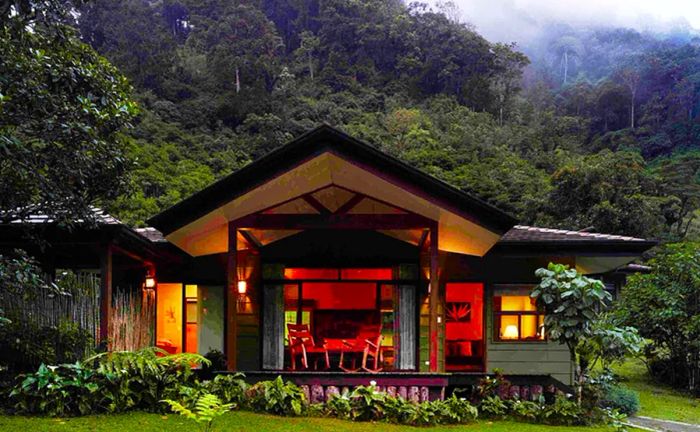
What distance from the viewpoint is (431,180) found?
971cm

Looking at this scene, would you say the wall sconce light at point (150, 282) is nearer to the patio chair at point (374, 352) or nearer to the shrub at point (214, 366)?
the shrub at point (214, 366)

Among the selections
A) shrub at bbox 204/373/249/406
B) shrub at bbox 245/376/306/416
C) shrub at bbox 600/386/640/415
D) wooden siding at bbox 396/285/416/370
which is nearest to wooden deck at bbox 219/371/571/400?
shrub at bbox 245/376/306/416

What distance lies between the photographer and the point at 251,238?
12039 millimetres

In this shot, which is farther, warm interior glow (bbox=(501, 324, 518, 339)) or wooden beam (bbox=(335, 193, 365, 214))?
warm interior glow (bbox=(501, 324, 518, 339))

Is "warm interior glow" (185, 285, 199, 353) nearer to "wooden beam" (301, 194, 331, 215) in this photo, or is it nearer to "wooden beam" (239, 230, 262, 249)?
"wooden beam" (239, 230, 262, 249)

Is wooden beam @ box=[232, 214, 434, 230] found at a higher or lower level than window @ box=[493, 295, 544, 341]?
higher

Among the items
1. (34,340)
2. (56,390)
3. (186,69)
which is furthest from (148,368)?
(186,69)

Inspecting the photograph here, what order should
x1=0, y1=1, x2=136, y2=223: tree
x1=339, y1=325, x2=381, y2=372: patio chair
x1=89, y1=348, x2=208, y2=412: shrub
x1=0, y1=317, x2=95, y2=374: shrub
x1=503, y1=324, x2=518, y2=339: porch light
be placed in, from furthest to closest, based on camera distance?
x1=503, y1=324, x2=518, y2=339: porch light < x1=339, y1=325, x2=381, y2=372: patio chair < x1=0, y1=317, x2=95, y2=374: shrub < x1=89, y1=348, x2=208, y2=412: shrub < x1=0, y1=1, x2=136, y2=223: tree

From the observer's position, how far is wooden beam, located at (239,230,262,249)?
450 inches

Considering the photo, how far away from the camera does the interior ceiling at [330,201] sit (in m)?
9.90

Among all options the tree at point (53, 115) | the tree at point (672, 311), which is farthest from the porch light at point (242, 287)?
the tree at point (672, 311)

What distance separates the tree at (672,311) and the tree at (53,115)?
37.3ft

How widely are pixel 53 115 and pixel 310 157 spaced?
3325 millimetres

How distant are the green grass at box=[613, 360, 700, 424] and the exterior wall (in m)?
1.69
